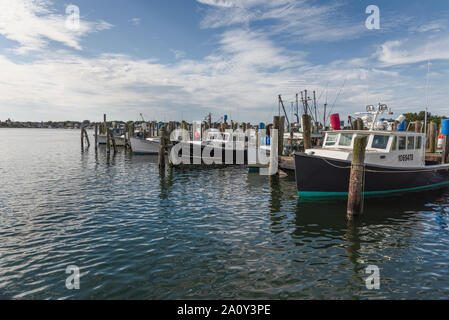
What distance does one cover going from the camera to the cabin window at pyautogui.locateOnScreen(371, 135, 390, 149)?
14.2m

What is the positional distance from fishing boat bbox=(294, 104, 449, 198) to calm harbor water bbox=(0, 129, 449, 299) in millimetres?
822

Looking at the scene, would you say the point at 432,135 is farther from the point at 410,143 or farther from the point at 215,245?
the point at 215,245

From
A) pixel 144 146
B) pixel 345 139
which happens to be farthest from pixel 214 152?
pixel 144 146

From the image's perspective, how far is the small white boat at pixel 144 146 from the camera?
1478 inches

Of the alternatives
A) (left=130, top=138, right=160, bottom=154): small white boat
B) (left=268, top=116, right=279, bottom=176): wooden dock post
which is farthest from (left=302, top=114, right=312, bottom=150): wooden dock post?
(left=130, top=138, right=160, bottom=154): small white boat

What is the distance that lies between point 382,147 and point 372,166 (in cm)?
211

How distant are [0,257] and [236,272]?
244 inches

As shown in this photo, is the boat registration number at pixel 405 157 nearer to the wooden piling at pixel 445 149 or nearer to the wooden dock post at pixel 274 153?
the wooden piling at pixel 445 149

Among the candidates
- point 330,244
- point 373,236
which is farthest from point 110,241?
point 373,236

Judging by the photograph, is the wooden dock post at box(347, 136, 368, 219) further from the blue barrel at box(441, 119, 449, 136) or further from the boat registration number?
the blue barrel at box(441, 119, 449, 136)

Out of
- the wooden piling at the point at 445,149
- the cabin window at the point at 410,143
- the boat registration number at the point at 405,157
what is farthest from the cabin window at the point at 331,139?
the wooden piling at the point at 445,149

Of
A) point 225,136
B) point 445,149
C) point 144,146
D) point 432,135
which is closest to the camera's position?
point 445,149

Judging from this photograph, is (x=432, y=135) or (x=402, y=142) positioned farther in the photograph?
(x=432, y=135)

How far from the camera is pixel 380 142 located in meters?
14.3
